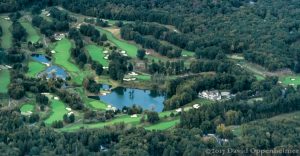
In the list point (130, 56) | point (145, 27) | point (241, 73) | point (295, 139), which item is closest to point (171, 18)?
point (145, 27)

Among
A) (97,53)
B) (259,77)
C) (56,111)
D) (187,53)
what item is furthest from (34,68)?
(259,77)

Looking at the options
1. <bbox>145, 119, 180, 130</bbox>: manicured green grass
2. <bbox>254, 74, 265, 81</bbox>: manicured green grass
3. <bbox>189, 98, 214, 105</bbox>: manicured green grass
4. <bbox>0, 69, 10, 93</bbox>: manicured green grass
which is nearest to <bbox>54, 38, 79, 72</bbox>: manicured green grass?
<bbox>0, 69, 10, 93</bbox>: manicured green grass

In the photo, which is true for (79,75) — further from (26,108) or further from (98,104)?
(26,108)

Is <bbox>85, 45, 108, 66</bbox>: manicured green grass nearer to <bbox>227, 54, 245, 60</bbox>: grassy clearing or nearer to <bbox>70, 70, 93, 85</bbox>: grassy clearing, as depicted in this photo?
<bbox>70, 70, 93, 85</bbox>: grassy clearing

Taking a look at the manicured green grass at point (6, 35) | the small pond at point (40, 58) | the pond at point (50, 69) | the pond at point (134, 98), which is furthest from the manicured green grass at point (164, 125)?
the manicured green grass at point (6, 35)

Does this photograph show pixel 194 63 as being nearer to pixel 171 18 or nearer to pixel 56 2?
pixel 171 18

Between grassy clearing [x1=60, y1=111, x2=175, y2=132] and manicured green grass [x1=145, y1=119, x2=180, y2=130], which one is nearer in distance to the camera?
grassy clearing [x1=60, y1=111, x2=175, y2=132]
